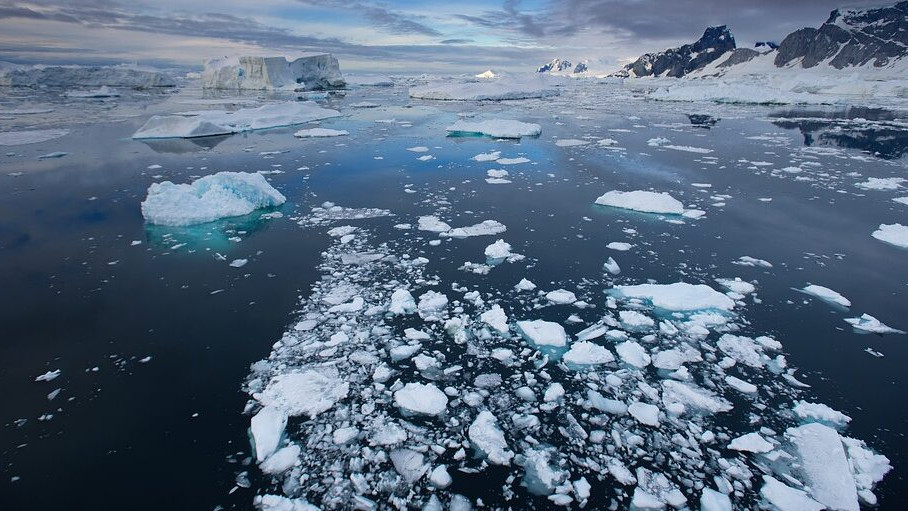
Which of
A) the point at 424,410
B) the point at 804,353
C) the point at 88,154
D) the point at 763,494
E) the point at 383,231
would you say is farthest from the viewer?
the point at 88,154

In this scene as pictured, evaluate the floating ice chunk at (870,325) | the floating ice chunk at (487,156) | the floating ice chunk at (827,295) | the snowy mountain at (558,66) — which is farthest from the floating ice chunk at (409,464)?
the snowy mountain at (558,66)

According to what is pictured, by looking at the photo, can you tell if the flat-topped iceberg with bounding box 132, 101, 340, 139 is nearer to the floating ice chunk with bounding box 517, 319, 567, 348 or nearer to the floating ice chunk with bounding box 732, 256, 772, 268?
the floating ice chunk with bounding box 517, 319, 567, 348

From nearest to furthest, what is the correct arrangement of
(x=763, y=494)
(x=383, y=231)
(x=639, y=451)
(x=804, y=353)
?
(x=763, y=494)
(x=639, y=451)
(x=804, y=353)
(x=383, y=231)

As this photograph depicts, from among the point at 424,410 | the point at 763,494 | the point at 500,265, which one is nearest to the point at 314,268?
the point at 500,265

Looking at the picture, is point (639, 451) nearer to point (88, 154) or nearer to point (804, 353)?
point (804, 353)

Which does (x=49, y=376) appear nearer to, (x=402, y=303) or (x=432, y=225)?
(x=402, y=303)

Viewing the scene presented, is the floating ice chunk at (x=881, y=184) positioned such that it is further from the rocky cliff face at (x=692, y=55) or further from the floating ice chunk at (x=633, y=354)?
the rocky cliff face at (x=692, y=55)
